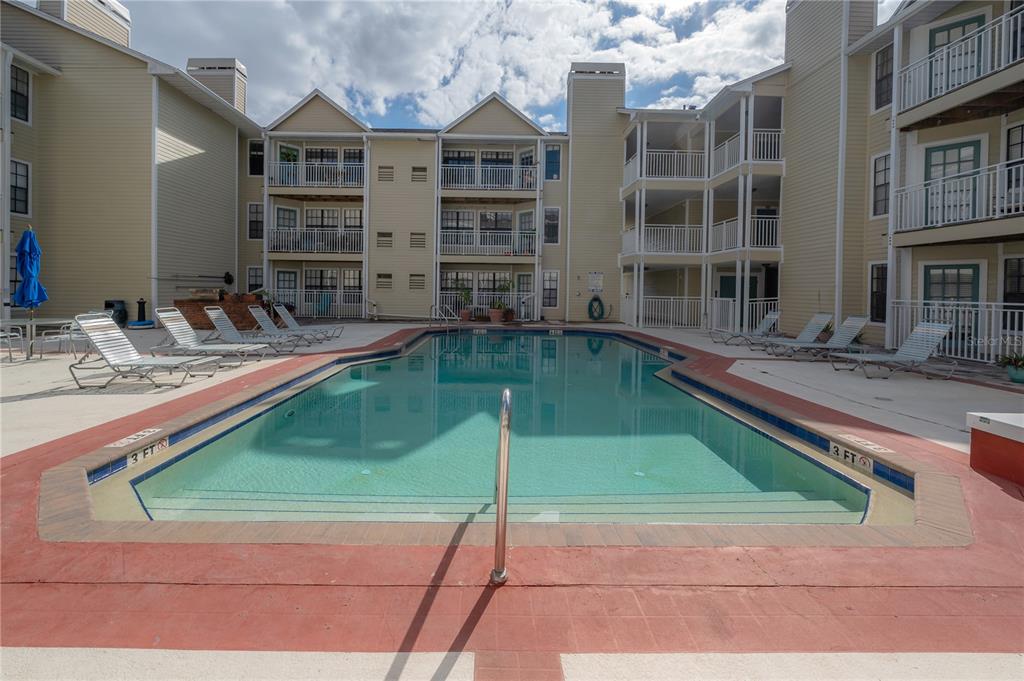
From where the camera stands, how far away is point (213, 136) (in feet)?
70.5

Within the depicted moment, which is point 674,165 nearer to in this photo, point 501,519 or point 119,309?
point 119,309

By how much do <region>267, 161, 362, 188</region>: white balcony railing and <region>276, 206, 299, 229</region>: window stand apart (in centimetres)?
154

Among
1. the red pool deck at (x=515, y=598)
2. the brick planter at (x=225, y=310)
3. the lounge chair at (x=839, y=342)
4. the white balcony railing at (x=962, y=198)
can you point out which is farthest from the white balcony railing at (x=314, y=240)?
the red pool deck at (x=515, y=598)

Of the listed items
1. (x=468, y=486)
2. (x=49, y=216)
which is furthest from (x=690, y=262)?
(x=49, y=216)

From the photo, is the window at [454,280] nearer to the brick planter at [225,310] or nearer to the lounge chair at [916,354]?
the brick planter at [225,310]

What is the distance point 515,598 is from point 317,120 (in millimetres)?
24777

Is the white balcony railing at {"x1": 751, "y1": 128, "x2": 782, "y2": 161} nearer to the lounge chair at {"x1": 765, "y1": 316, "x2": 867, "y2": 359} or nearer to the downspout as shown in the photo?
the downspout

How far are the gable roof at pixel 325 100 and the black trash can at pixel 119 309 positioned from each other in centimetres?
944

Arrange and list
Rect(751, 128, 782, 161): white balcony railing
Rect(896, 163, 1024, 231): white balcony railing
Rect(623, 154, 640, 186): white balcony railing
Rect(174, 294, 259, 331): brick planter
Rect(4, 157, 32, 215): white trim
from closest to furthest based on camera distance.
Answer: Rect(896, 163, 1024, 231): white balcony railing → Rect(4, 157, 32, 215): white trim → Rect(174, 294, 259, 331): brick planter → Rect(751, 128, 782, 161): white balcony railing → Rect(623, 154, 640, 186): white balcony railing

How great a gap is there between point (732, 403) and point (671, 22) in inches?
497

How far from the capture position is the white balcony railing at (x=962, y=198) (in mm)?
10453

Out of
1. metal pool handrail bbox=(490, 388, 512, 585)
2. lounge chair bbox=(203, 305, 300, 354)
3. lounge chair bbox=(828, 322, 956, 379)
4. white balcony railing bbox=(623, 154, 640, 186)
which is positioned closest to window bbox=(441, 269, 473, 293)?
white balcony railing bbox=(623, 154, 640, 186)

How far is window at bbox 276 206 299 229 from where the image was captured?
24.5m

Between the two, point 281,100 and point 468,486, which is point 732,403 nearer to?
point 468,486
